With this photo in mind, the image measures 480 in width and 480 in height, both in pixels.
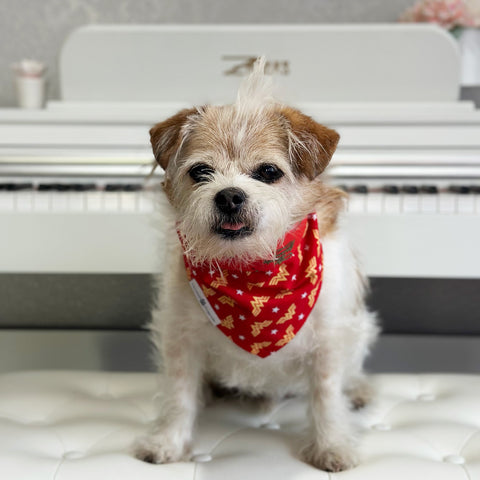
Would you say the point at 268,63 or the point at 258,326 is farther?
the point at 268,63

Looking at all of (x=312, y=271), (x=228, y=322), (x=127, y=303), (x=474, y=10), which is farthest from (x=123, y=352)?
(x=474, y=10)

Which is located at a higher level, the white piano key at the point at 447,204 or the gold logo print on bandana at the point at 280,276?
the white piano key at the point at 447,204

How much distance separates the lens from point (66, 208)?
58.2 inches

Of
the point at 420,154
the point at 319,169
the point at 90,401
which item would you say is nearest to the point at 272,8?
the point at 420,154

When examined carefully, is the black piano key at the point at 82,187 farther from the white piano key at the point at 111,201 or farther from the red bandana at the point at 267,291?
the red bandana at the point at 267,291

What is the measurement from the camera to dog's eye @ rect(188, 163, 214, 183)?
3.56 feet

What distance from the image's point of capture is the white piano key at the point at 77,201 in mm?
1477

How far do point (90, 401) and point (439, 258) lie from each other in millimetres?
891

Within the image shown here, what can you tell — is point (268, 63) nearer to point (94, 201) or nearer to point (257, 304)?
point (94, 201)

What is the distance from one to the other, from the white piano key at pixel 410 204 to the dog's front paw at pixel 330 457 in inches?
23.2

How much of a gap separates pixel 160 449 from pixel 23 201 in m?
0.68

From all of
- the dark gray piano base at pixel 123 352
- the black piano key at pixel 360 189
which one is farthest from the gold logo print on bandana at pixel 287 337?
the dark gray piano base at pixel 123 352

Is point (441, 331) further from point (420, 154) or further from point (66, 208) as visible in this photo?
point (66, 208)

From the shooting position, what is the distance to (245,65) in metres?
1.91
